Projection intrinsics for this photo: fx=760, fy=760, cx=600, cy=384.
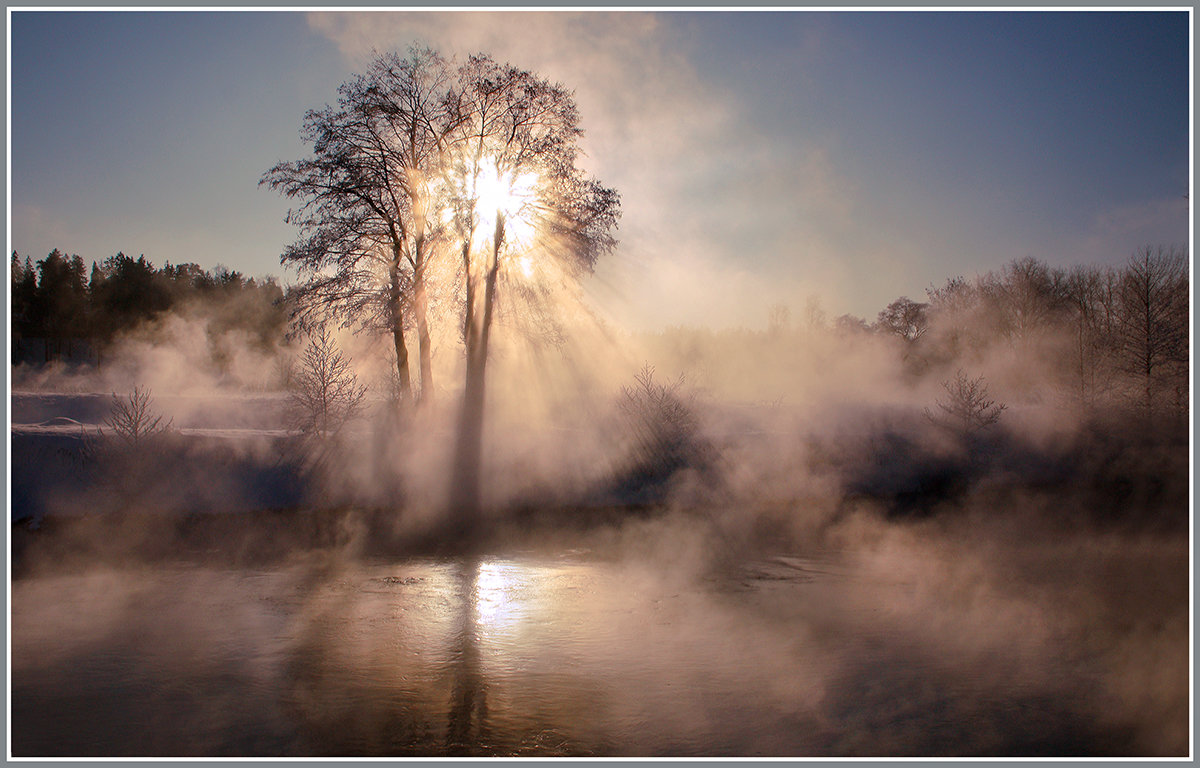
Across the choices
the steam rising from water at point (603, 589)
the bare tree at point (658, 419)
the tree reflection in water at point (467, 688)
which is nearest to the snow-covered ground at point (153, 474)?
→ the steam rising from water at point (603, 589)

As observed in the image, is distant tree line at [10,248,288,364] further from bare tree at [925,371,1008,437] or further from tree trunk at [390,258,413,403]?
bare tree at [925,371,1008,437]

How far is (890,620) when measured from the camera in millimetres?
9922

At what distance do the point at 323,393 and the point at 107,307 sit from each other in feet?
120

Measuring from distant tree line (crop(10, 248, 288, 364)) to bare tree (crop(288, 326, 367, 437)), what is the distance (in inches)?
1054

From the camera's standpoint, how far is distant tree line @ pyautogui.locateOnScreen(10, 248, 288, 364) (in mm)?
45750

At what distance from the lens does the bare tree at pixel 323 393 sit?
20000 mm

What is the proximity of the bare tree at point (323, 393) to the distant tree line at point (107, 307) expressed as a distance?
1054 inches

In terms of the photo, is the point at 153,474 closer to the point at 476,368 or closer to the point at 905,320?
the point at 476,368

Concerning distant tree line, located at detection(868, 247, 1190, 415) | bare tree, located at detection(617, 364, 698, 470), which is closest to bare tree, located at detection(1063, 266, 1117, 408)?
distant tree line, located at detection(868, 247, 1190, 415)

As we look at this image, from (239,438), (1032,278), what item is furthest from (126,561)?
(1032,278)

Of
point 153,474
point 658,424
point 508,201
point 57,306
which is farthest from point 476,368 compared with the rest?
point 57,306

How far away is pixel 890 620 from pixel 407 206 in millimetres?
16480

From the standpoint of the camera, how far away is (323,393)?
2006cm

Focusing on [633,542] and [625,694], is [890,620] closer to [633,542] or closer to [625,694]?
[625,694]
